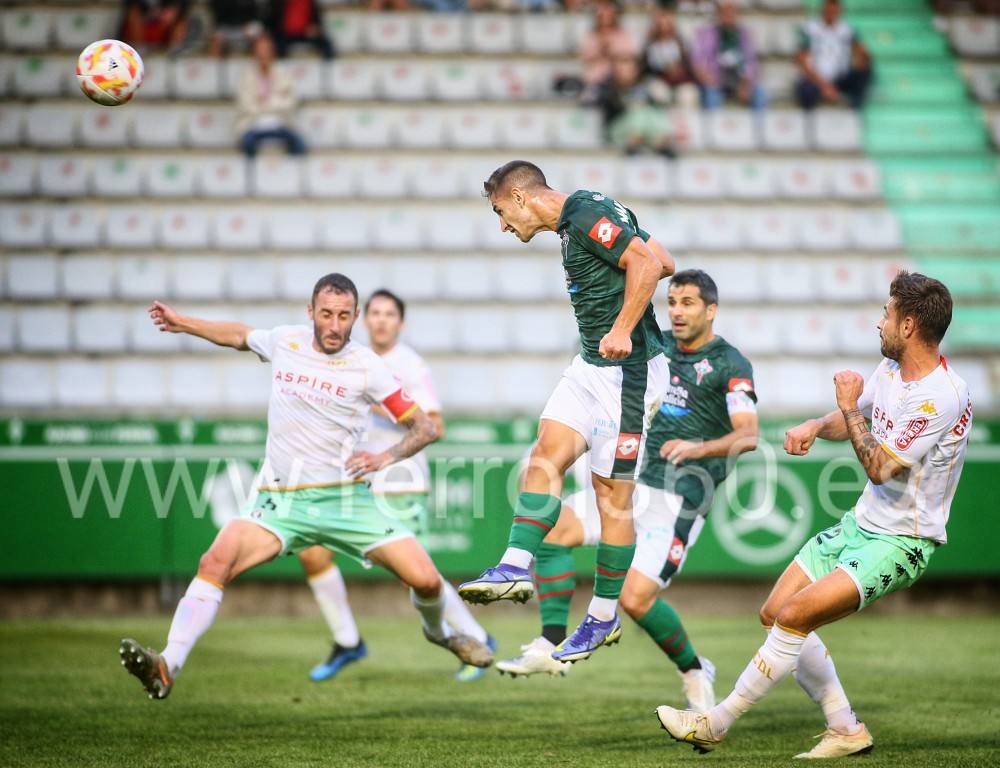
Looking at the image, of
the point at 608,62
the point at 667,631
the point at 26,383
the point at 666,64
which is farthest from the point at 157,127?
the point at 667,631

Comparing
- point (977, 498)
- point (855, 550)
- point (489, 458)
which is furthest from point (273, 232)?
point (855, 550)

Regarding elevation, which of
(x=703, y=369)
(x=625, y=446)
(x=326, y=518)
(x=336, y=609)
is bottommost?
(x=336, y=609)

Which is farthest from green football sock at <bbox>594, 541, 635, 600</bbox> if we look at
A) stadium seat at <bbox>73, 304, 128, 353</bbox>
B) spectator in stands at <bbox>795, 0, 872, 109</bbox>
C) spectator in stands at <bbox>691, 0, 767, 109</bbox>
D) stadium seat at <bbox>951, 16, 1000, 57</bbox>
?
stadium seat at <bbox>951, 16, 1000, 57</bbox>

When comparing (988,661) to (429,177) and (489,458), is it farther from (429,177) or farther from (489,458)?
(429,177)

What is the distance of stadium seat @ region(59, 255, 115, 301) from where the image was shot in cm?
1636

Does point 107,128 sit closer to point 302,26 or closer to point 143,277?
point 143,277

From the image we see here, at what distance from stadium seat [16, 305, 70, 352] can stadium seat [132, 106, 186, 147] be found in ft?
8.77

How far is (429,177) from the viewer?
1761 cm

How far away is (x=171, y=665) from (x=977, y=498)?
31.7 feet

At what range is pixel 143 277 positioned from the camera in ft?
54.1

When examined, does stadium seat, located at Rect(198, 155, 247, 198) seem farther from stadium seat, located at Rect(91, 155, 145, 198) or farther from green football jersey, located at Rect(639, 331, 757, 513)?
green football jersey, located at Rect(639, 331, 757, 513)

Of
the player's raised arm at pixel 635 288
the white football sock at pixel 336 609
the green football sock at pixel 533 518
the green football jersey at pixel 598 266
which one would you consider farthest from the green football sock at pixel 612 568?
the white football sock at pixel 336 609

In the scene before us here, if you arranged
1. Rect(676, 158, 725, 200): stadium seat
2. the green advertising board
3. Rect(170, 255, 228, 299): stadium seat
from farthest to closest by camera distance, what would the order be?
Rect(676, 158, 725, 200): stadium seat, Rect(170, 255, 228, 299): stadium seat, the green advertising board

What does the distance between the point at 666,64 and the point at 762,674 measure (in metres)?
12.8
